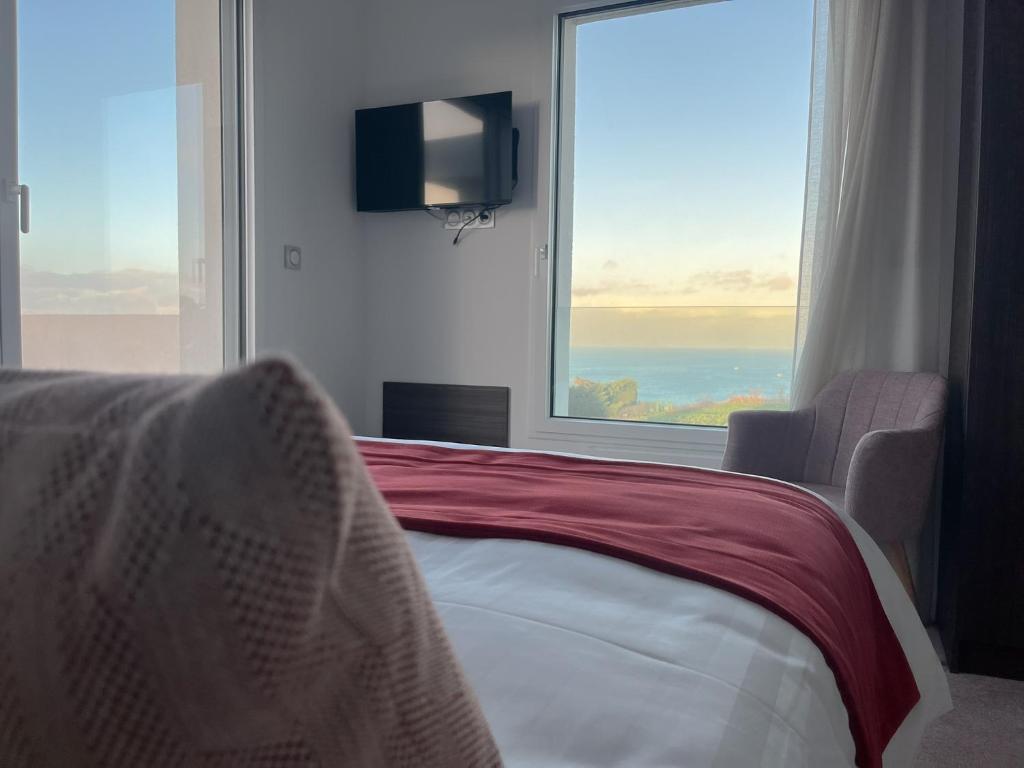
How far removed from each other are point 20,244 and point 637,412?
2.51 metres

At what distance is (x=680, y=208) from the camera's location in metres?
3.38

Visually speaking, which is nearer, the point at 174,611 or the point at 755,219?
the point at 174,611

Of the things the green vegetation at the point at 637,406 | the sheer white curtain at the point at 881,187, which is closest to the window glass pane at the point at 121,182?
the green vegetation at the point at 637,406

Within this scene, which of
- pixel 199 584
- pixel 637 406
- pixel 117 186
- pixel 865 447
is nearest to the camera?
pixel 199 584

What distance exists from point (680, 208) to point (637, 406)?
0.92 metres

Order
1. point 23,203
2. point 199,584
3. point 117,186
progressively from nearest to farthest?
point 199,584
point 23,203
point 117,186

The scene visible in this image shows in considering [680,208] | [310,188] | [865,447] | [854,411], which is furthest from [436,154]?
[865,447]

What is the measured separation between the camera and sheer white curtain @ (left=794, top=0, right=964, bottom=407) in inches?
108

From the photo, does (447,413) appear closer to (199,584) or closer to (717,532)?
(717,532)

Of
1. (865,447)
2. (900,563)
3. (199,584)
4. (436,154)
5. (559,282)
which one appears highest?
(436,154)

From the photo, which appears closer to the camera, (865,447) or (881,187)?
(865,447)

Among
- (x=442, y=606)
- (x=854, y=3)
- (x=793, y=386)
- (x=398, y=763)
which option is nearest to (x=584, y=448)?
(x=793, y=386)

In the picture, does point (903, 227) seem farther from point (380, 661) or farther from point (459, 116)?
point (380, 661)

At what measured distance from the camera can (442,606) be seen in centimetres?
90
